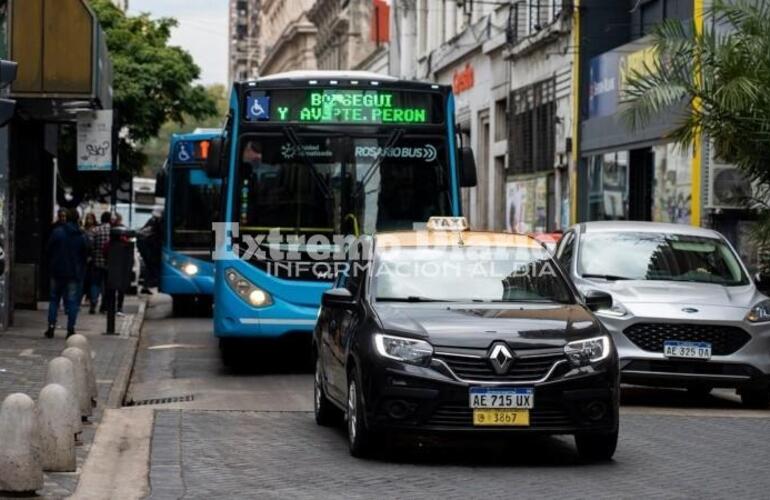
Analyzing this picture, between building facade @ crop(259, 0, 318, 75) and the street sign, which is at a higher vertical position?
building facade @ crop(259, 0, 318, 75)

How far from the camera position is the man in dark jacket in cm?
2253

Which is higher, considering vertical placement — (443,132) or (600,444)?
(443,132)

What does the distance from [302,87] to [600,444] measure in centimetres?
A: 795

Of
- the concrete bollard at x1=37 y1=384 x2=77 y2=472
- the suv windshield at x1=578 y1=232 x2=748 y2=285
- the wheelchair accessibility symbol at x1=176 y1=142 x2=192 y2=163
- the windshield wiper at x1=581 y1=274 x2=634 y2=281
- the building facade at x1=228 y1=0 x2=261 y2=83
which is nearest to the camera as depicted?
the concrete bollard at x1=37 y1=384 x2=77 y2=472

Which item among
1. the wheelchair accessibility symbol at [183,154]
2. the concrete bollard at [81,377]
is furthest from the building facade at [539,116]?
the concrete bollard at [81,377]

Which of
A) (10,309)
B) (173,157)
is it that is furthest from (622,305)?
(173,157)

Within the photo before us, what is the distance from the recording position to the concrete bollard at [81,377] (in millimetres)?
12764

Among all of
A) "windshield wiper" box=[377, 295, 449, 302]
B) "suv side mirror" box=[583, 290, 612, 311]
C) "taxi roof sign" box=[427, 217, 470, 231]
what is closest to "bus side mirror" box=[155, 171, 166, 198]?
"taxi roof sign" box=[427, 217, 470, 231]

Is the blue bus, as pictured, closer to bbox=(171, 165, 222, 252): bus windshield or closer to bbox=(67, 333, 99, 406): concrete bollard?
bbox=(171, 165, 222, 252): bus windshield

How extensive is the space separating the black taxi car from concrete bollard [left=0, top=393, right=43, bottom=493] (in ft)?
8.01

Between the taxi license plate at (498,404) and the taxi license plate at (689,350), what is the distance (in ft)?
14.7

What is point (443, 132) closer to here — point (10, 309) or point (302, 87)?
point (302, 87)

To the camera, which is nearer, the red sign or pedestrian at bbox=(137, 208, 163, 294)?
pedestrian at bbox=(137, 208, 163, 294)

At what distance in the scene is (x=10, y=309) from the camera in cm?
2447
